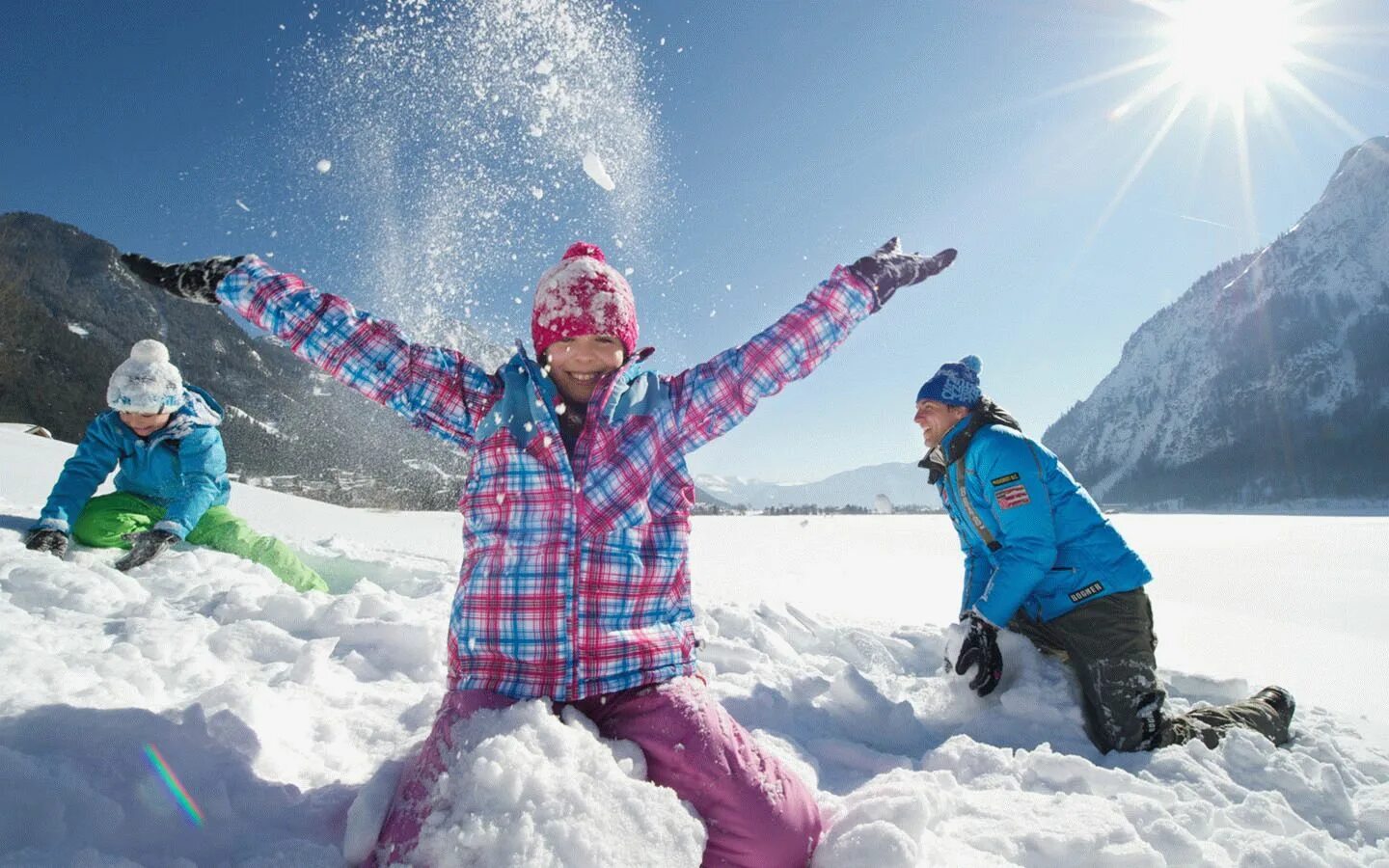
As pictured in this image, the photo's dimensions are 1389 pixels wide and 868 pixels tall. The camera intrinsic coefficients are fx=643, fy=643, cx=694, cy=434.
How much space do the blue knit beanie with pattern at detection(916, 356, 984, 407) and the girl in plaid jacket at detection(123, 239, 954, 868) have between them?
1.25 metres

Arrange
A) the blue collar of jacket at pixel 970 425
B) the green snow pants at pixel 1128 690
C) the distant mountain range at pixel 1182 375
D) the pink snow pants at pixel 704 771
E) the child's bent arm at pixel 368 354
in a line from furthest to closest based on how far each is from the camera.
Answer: the distant mountain range at pixel 1182 375 → the blue collar of jacket at pixel 970 425 → the green snow pants at pixel 1128 690 → the child's bent arm at pixel 368 354 → the pink snow pants at pixel 704 771

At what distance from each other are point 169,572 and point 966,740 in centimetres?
396

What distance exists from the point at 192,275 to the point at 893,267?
2.56 m

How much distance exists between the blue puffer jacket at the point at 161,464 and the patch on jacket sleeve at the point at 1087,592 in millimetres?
4831

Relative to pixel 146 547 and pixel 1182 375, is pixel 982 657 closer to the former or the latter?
pixel 146 547

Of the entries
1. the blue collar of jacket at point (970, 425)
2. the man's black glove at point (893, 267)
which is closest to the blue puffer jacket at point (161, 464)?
the man's black glove at point (893, 267)

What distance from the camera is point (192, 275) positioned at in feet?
7.47

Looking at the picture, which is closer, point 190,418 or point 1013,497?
point 1013,497

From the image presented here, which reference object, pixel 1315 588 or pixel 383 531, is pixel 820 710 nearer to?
pixel 383 531

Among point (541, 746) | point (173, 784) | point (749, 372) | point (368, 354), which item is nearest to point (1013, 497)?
point (749, 372)

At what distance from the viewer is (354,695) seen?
93.7 inches

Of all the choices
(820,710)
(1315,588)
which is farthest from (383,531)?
(1315,588)

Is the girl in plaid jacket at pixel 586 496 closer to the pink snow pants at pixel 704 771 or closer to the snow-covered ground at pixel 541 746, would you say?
the pink snow pants at pixel 704 771

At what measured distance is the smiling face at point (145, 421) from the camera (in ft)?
12.8
